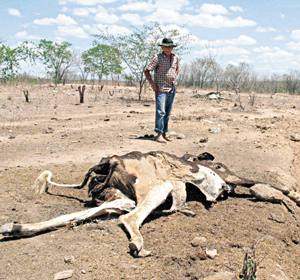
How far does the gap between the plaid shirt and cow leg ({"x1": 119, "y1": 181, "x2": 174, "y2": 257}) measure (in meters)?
3.69

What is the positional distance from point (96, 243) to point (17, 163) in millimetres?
→ 3378

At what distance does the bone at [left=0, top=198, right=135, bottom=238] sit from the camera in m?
3.75

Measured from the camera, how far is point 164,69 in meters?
7.84

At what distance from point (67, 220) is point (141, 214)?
0.62 metres

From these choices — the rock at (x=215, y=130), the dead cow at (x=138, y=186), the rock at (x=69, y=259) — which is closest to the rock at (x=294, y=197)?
the dead cow at (x=138, y=186)

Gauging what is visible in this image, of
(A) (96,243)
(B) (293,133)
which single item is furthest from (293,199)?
(B) (293,133)

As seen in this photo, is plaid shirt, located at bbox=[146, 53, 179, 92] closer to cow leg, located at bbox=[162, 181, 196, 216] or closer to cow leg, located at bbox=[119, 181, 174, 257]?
cow leg, located at bbox=[162, 181, 196, 216]

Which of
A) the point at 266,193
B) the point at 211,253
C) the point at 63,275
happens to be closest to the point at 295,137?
the point at 266,193

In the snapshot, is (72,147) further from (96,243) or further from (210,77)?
(210,77)

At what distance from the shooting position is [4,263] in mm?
3391

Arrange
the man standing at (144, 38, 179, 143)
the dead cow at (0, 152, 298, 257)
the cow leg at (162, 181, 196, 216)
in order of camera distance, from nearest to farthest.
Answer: the dead cow at (0, 152, 298, 257)
the cow leg at (162, 181, 196, 216)
the man standing at (144, 38, 179, 143)

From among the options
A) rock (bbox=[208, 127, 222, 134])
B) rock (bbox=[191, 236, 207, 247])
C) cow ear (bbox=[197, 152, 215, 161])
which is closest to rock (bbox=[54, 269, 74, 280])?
rock (bbox=[191, 236, 207, 247])

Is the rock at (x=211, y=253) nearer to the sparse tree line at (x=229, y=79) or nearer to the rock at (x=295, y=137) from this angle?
the rock at (x=295, y=137)

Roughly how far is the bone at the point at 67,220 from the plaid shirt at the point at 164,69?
12.9ft
